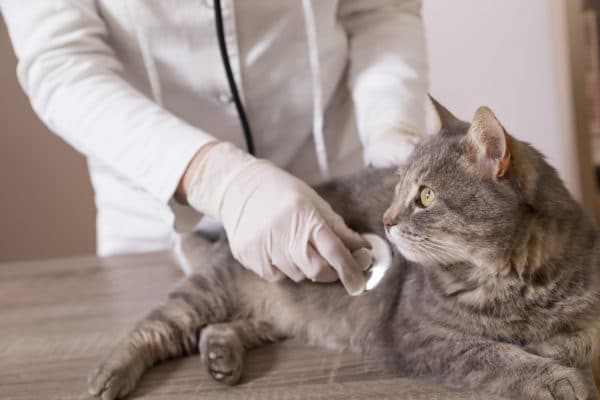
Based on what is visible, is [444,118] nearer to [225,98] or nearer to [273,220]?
[273,220]

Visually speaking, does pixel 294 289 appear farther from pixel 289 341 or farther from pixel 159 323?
pixel 159 323

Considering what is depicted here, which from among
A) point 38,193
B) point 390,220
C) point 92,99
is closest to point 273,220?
point 390,220

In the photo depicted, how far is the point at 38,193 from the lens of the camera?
217cm

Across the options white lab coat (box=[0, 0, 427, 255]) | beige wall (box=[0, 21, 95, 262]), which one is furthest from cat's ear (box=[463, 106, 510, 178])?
beige wall (box=[0, 21, 95, 262])

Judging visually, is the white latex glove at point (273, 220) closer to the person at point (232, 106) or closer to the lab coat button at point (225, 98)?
the person at point (232, 106)

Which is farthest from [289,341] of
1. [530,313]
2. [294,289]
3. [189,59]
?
[189,59]

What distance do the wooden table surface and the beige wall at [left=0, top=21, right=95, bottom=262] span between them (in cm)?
78

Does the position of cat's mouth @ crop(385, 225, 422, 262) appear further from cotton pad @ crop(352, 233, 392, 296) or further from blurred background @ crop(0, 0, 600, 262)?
blurred background @ crop(0, 0, 600, 262)

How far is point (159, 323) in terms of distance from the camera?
1021 mm

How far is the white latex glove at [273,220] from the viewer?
2.88 ft

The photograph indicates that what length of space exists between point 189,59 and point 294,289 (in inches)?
18.7

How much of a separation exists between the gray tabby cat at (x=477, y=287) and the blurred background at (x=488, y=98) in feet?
4.46

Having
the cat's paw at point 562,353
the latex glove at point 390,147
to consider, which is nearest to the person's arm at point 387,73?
the latex glove at point 390,147

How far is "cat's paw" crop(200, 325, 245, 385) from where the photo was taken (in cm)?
83
